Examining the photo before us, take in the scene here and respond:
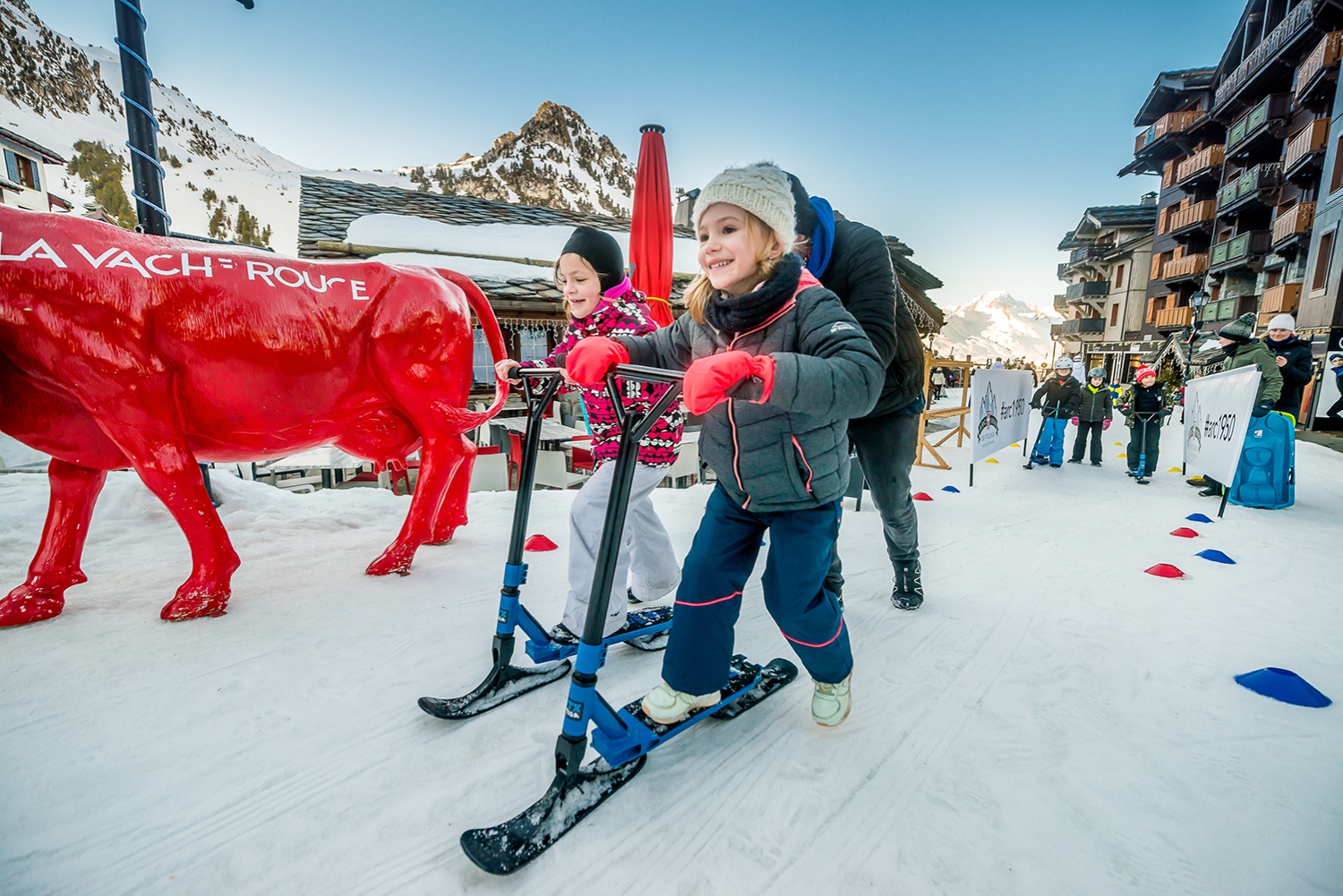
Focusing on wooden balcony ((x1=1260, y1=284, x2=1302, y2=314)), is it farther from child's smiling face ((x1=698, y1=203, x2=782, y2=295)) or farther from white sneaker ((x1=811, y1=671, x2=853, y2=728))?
child's smiling face ((x1=698, y1=203, x2=782, y2=295))

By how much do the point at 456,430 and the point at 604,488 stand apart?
4.37 feet

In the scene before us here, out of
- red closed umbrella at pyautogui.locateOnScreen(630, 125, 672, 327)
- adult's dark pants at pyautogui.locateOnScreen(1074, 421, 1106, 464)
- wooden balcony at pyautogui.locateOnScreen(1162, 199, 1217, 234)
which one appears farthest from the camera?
wooden balcony at pyautogui.locateOnScreen(1162, 199, 1217, 234)

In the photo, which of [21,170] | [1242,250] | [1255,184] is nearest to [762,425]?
[21,170]

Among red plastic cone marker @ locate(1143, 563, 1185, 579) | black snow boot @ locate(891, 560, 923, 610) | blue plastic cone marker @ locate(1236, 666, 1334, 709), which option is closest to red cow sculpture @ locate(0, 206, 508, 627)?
black snow boot @ locate(891, 560, 923, 610)

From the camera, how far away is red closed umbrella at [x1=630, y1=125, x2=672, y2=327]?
521cm

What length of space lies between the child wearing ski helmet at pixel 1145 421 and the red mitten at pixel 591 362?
277 inches

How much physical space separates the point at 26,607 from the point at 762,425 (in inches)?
122

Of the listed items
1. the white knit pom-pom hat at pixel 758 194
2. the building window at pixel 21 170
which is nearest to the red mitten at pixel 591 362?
the white knit pom-pom hat at pixel 758 194

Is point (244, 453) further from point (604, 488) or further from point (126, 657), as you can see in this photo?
point (604, 488)

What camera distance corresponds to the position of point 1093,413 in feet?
22.9

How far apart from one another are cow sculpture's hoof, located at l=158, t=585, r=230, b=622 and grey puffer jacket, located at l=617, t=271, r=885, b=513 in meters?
2.29

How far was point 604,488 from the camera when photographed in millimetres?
2078

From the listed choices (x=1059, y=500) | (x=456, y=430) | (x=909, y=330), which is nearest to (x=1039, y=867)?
(x=909, y=330)

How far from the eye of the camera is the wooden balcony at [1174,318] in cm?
2388
